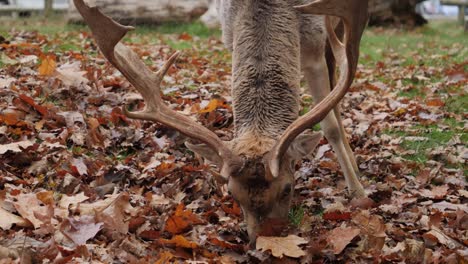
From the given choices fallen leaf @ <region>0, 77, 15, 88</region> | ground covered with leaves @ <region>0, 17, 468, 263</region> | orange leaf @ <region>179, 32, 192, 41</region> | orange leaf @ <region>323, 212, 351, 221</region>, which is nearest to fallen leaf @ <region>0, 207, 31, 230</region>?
ground covered with leaves @ <region>0, 17, 468, 263</region>

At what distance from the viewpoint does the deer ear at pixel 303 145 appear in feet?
15.9

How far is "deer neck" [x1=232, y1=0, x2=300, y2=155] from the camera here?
5109 millimetres

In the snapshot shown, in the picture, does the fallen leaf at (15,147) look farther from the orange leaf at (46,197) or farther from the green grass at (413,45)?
the green grass at (413,45)

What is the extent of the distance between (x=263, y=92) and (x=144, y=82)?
92 centimetres

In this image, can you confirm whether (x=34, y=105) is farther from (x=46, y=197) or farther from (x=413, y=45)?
(x=413, y=45)

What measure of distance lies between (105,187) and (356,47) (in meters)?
2.20

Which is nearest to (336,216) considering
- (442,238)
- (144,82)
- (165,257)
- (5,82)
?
(442,238)

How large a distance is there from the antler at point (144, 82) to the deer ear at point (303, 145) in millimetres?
450

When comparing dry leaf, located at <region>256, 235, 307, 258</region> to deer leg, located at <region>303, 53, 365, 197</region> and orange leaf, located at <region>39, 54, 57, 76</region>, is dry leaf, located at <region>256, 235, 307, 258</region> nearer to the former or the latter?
deer leg, located at <region>303, 53, 365, 197</region>

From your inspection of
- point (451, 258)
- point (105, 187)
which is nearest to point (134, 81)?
point (105, 187)

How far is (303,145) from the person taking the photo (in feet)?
16.0

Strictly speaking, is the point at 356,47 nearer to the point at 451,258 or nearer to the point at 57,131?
the point at 451,258

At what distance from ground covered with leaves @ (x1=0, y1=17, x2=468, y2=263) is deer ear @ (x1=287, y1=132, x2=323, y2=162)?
50 centimetres

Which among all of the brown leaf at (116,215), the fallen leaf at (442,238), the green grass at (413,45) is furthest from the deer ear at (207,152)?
the green grass at (413,45)
